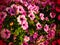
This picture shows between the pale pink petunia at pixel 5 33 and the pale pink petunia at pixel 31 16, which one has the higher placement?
the pale pink petunia at pixel 31 16

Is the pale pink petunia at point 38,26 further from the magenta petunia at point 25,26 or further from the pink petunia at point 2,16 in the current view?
the pink petunia at point 2,16

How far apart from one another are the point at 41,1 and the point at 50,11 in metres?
0.13

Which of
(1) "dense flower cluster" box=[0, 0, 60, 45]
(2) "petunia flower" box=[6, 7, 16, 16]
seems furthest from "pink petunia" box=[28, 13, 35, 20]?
(2) "petunia flower" box=[6, 7, 16, 16]

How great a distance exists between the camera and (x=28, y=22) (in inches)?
58.0

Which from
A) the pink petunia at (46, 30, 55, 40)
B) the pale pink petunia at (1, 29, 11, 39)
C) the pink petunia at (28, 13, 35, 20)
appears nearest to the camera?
the pale pink petunia at (1, 29, 11, 39)

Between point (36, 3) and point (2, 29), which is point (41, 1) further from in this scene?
point (2, 29)

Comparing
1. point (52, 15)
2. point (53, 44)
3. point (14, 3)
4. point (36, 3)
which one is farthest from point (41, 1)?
point (53, 44)

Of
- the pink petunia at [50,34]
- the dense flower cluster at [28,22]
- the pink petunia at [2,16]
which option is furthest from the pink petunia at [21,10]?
the pink petunia at [50,34]

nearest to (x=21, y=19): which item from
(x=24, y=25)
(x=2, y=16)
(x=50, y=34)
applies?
(x=24, y=25)

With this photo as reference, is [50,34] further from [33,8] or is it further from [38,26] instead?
[33,8]

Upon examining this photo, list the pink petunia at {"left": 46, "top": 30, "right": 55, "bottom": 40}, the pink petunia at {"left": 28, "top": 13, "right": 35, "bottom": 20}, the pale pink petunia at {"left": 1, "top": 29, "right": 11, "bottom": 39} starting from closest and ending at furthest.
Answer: the pale pink petunia at {"left": 1, "top": 29, "right": 11, "bottom": 39}
the pink petunia at {"left": 28, "top": 13, "right": 35, "bottom": 20}
the pink petunia at {"left": 46, "top": 30, "right": 55, "bottom": 40}

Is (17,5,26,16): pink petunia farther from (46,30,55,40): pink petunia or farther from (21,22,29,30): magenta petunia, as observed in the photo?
(46,30,55,40): pink petunia

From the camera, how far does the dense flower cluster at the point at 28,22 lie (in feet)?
4.58

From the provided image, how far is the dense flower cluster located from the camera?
1396mm
